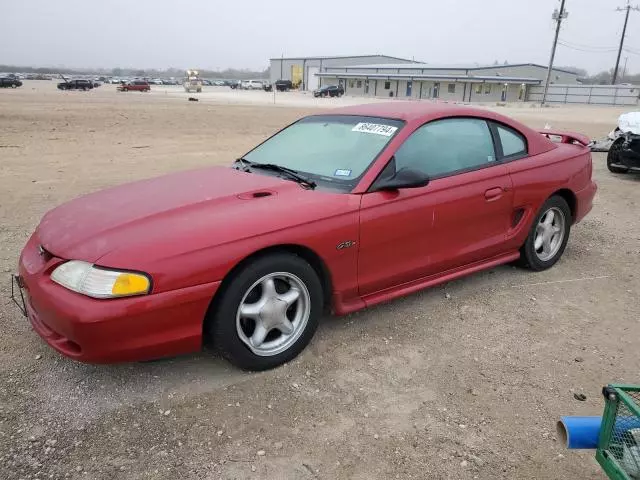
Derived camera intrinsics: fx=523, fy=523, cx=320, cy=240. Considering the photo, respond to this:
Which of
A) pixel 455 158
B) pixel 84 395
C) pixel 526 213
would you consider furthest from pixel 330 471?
pixel 526 213

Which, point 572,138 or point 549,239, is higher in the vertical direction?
point 572,138

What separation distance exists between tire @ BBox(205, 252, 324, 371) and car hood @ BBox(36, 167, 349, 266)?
226 millimetres

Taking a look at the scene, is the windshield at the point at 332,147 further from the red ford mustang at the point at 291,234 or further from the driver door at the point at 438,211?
the driver door at the point at 438,211

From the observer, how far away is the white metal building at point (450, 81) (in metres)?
59.2

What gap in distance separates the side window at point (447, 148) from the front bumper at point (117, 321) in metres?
1.69

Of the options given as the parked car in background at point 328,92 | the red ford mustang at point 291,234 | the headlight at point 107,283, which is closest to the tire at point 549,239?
the red ford mustang at point 291,234

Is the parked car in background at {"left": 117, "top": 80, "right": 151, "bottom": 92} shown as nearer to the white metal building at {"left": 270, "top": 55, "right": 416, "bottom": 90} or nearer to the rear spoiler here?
the white metal building at {"left": 270, "top": 55, "right": 416, "bottom": 90}

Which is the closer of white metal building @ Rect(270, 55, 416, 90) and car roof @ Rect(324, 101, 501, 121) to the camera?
car roof @ Rect(324, 101, 501, 121)

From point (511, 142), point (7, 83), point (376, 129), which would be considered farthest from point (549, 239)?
point (7, 83)

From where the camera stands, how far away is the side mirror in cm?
321

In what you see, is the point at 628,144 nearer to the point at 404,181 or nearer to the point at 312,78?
the point at 404,181

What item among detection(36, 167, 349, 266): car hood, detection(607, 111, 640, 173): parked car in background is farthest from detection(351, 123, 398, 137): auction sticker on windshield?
detection(607, 111, 640, 173): parked car in background

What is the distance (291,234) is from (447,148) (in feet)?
5.09

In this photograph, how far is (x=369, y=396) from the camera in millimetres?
2842
